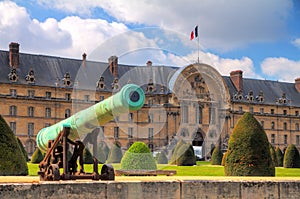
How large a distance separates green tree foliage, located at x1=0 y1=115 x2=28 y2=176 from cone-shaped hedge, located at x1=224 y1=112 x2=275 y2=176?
7018 mm

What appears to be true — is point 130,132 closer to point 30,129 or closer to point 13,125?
point 13,125

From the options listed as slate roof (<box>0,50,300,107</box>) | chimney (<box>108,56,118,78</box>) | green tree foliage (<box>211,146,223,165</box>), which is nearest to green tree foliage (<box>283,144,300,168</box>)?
green tree foliage (<box>211,146,223,165</box>)

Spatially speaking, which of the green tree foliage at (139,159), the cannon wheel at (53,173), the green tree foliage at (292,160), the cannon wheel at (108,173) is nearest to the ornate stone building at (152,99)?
the cannon wheel at (108,173)

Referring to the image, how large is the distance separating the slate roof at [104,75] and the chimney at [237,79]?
1.62 feet

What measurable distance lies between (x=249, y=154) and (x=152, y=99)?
29.5ft

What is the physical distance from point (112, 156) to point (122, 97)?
76.7 inches

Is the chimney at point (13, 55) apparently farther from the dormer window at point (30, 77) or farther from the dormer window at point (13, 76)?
the dormer window at point (30, 77)

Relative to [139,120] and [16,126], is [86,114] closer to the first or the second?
[139,120]

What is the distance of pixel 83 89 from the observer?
11.7m

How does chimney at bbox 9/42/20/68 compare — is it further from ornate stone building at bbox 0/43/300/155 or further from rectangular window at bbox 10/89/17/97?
rectangular window at bbox 10/89/17/97

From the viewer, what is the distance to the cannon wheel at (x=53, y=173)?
1190 cm

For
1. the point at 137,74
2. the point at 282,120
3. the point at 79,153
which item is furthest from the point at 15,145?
the point at 282,120

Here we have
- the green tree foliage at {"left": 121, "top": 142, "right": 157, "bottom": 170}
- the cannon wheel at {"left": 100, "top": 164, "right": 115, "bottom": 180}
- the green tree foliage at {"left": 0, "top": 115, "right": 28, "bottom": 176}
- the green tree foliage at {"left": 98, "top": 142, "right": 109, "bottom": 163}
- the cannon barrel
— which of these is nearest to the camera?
the cannon barrel

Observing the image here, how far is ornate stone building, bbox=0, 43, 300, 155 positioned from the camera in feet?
37.2
